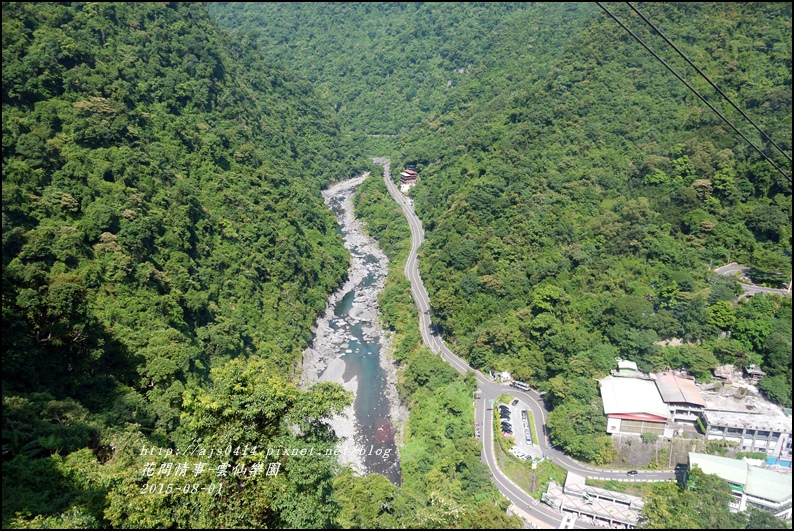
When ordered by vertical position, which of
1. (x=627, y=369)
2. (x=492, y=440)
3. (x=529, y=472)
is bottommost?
(x=492, y=440)

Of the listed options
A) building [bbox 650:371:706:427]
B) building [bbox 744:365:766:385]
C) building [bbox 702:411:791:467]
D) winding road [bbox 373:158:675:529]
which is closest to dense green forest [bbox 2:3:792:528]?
building [bbox 744:365:766:385]

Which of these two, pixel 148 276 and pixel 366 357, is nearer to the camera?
pixel 148 276

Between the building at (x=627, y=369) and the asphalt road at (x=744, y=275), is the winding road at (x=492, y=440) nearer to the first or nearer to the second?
the building at (x=627, y=369)

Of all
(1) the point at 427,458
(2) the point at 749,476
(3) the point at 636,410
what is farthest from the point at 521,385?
(2) the point at 749,476

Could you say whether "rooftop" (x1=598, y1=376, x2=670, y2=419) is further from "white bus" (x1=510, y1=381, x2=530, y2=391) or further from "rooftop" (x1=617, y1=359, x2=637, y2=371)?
"white bus" (x1=510, y1=381, x2=530, y2=391)

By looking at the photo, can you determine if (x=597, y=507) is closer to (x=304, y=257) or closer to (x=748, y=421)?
(x=748, y=421)

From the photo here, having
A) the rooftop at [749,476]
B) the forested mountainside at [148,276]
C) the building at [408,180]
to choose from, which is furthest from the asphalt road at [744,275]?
the building at [408,180]

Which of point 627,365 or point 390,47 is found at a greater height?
point 390,47
